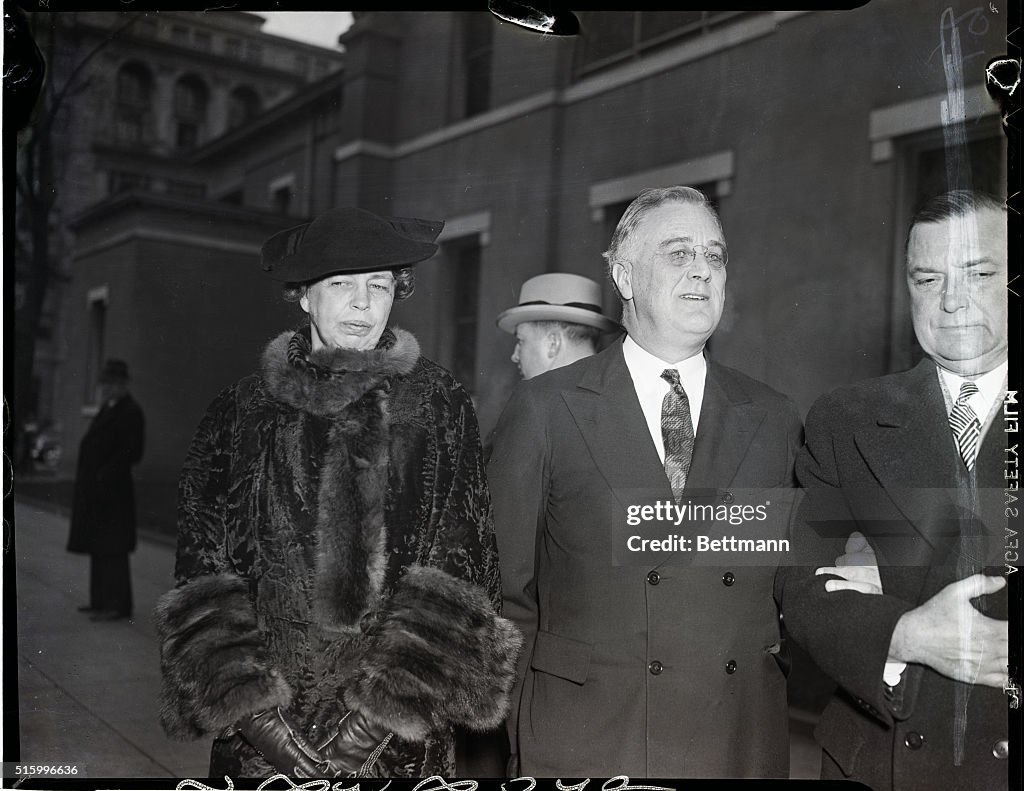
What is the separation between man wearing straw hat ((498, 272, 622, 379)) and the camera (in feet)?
9.52

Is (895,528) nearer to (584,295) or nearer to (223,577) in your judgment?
(584,295)

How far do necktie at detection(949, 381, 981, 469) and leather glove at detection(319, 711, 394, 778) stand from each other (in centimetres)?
187

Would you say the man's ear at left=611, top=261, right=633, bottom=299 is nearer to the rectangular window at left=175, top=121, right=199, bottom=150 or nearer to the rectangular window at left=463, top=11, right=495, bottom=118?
the rectangular window at left=463, top=11, right=495, bottom=118

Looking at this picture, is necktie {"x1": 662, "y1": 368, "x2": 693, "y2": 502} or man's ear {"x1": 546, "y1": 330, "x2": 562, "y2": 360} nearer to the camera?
necktie {"x1": 662, "y1": 368, "x2": 693, "y2": 502}

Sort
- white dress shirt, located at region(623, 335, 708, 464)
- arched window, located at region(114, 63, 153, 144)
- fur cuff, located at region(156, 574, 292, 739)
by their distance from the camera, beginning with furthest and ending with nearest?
arched window, located at region(114, 63, 153, 144), white dress shirt, located at region(623, 335, 708, 464), fur cuff, located at region(156, 574, 292, 739)

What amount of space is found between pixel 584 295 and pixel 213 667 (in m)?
1.53

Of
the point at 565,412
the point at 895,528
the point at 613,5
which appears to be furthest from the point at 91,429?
the point at 895,528

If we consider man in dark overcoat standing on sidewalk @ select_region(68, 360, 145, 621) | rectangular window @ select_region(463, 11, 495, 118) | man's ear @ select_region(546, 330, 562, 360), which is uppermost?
rectangular window @ select_region(463, 11, 495, 118)

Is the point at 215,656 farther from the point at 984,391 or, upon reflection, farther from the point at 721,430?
the point at 984,391

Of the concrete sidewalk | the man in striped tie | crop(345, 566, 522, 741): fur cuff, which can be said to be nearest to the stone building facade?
the man in striped tie

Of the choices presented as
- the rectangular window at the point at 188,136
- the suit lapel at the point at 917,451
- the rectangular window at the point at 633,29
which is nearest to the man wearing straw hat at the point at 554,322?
the rectangular window at the point at 633,29

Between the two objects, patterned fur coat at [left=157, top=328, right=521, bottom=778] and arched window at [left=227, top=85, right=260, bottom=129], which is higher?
arched window at [left=227, top=85, right=260, bottom=129]

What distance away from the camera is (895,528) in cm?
280

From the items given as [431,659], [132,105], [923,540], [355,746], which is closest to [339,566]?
[431,659]
